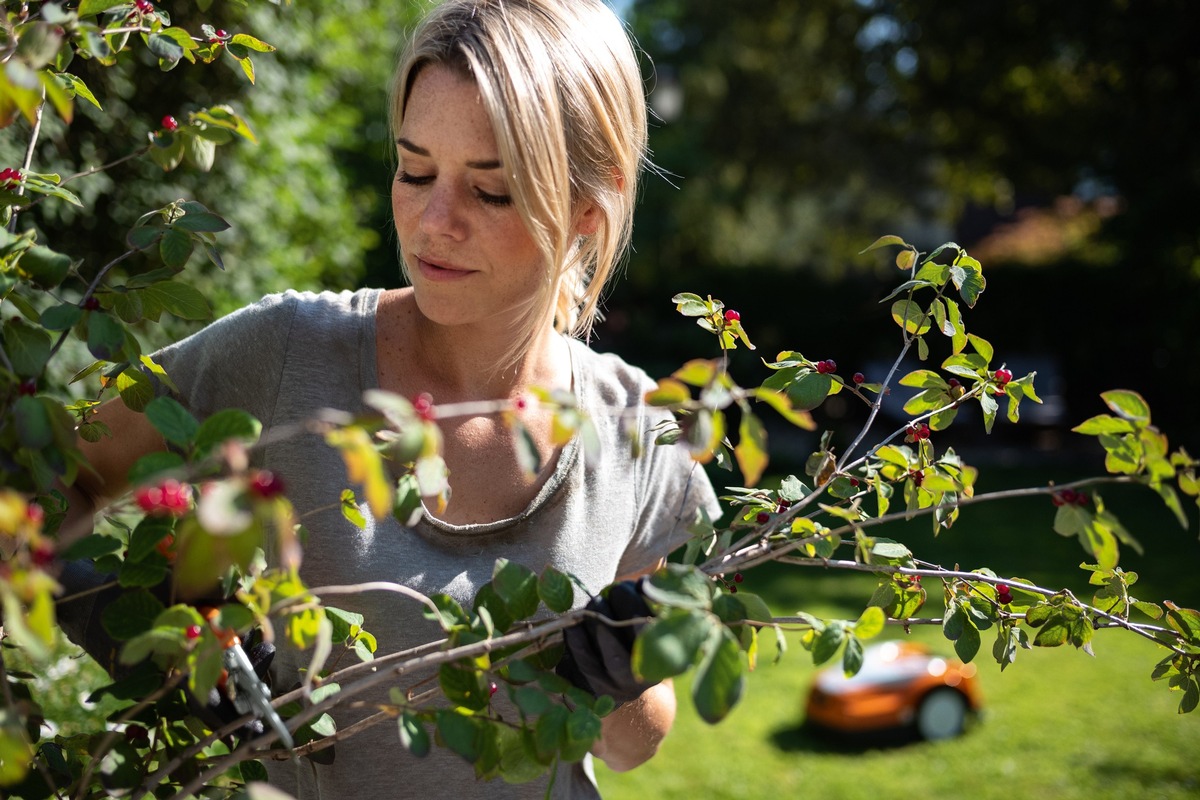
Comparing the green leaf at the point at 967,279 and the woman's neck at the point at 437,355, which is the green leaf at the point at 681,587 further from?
the woman's neck at the point at 437,355

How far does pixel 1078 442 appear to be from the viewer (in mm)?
11234

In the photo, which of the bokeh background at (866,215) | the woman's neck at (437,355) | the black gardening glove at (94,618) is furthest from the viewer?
the bokeh background at (866,215)

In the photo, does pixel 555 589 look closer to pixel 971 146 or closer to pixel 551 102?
pixel 551 102

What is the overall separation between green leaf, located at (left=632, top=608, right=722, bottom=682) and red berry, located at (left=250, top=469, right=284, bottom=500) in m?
0.25

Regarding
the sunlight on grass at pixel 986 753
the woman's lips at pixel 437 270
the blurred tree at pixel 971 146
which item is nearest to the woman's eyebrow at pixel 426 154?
the woman's lips at pixel 437 270

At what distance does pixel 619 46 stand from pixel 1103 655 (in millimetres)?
5207

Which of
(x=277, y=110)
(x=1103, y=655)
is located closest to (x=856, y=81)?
(x=1103, y=655)

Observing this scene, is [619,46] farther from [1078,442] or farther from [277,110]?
[1078,442]

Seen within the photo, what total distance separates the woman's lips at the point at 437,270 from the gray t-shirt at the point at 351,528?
8.1 inches

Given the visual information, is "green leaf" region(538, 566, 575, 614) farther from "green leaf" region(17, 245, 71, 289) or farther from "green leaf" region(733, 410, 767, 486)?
"green leaf" region(17, 245, 71, 289)

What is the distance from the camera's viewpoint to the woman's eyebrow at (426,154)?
1246 millimetres

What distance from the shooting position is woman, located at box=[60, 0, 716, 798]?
1.27m

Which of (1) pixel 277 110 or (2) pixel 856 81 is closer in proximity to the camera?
(1) pixel 277 110

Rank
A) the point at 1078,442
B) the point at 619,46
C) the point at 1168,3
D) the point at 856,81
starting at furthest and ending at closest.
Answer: the point at 856,81 < the point at 1078,442 < the point at 1168,3 < the point at 619,46
